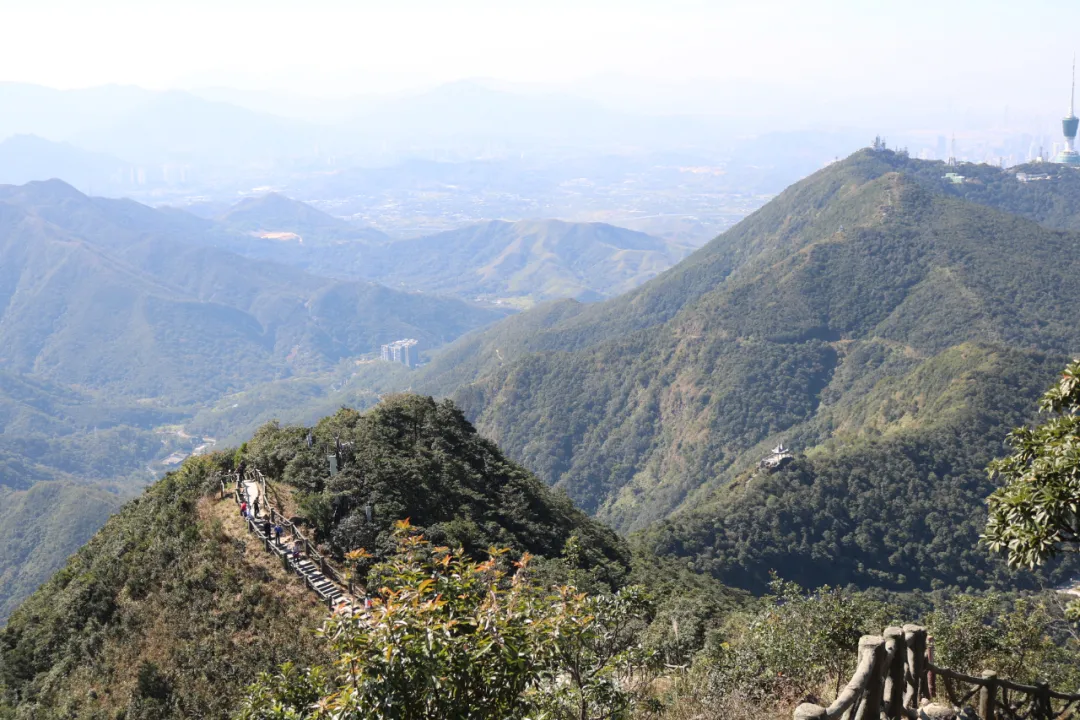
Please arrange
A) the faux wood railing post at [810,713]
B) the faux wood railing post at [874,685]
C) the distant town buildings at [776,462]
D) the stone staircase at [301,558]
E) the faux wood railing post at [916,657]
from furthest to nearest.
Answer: the distant town buildings at [776,462] < the stone staircase at [301,558] < the faux wood railing post at [916,657] < the faux wood railing post at [874,685] < the faux wood railing post at [810,713]

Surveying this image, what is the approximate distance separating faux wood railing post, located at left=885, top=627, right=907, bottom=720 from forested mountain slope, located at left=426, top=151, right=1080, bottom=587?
5298 cm

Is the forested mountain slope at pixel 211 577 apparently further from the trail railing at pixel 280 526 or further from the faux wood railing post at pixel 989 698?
the faux wood railing post at pixel 989 698

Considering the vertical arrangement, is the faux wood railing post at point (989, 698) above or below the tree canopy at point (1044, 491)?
below

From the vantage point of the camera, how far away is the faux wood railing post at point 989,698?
7.52 metres

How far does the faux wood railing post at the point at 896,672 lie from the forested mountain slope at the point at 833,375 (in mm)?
52983

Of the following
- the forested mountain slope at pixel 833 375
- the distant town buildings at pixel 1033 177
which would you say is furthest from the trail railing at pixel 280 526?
the distant town buildings at pixel 1033 177

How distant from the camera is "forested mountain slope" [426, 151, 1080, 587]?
65.1 metres

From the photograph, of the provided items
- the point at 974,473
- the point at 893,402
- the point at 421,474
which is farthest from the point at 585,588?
the point at 893,402

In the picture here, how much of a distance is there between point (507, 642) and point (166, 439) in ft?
657

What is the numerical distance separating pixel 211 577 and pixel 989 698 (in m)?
17.5

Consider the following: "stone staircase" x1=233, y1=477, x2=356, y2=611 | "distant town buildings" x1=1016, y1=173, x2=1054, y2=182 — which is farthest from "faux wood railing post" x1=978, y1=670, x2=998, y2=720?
"distant town buildings" x1=1016, y1=173, x2=1054, y2=182

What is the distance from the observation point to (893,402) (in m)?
78.5

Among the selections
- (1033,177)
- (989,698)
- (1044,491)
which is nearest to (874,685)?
(989,698)

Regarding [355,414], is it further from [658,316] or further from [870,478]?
[658,316]
